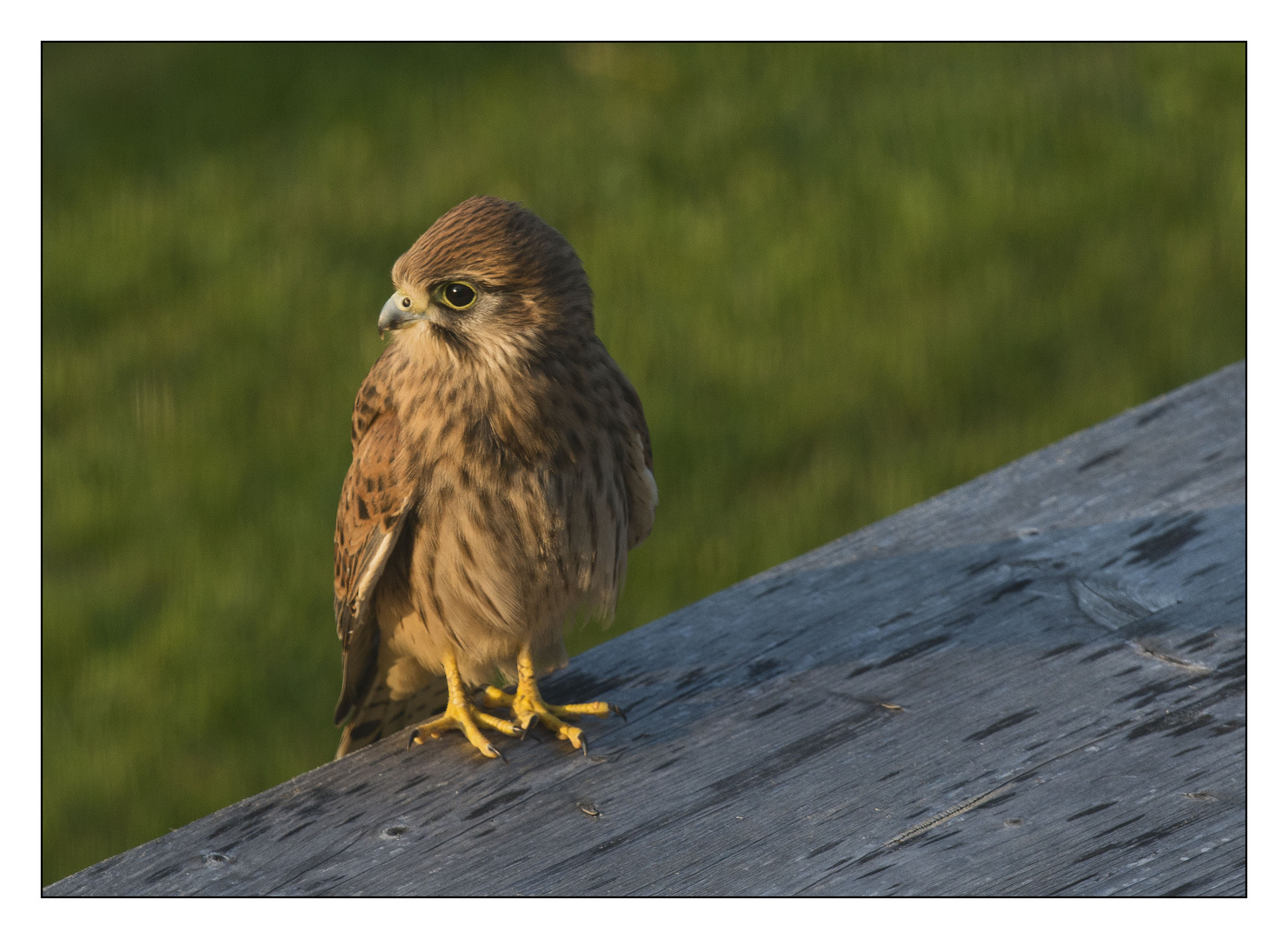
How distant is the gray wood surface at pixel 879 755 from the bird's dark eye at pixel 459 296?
0.78m

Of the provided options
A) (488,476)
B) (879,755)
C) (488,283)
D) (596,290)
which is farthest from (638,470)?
(596,290)

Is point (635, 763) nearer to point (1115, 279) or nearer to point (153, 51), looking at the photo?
point (1115, 279)

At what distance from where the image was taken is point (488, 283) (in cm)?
228

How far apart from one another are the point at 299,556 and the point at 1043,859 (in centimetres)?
328

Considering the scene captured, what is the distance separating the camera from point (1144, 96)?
21.3ft

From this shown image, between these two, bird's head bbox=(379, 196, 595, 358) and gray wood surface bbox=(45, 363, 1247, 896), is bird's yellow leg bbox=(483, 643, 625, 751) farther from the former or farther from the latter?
bird's head bbox=(379, 196, 595, 358)

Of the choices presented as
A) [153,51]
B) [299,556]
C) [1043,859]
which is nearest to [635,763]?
[1043,859]

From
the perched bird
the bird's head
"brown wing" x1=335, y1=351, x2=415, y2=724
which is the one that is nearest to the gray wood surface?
the perched bird

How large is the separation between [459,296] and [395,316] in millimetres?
114

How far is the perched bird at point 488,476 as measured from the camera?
2.29m

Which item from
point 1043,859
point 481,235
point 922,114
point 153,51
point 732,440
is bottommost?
point 1043,859

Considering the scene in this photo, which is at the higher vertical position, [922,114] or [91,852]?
[922,114]

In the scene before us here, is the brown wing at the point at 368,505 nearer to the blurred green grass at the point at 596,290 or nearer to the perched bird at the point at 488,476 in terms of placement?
the perched bird at the point at 488,476

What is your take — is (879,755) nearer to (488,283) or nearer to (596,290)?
(488,283)
